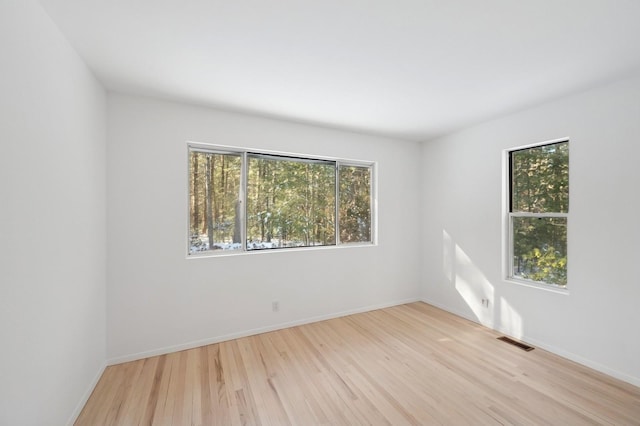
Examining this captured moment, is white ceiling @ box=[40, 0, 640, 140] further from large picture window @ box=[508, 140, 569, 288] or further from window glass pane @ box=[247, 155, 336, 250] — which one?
window glass pane @ box=[247, 155, 336, 250]

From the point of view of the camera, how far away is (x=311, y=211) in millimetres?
3510

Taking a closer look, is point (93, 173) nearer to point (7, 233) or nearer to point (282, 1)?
point (7, 233)

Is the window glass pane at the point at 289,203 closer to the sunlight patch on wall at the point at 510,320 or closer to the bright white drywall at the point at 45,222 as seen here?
the bright white drywall at the point at 45,222

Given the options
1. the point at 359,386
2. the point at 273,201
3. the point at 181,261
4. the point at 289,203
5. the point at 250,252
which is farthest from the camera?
the point at 289,203

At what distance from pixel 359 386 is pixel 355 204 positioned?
2335 millimetres

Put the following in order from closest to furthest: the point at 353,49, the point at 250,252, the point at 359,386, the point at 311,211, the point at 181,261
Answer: the point at 353,49 → the point at 359,386 → the point at 181,261 → the point at 250,252 → the point at 311,211

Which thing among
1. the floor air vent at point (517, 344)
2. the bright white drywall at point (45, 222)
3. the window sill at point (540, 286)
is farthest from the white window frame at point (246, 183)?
the floor air vent at point (517, 344)

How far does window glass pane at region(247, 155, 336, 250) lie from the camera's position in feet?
10.3

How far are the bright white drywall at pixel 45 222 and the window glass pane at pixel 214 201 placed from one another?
32.9 inches

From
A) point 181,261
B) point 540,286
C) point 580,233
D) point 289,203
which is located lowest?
point 540,286

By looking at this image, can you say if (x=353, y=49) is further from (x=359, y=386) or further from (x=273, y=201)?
(x=359, y=386)

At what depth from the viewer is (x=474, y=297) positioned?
3369mm

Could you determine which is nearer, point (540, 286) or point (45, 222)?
point (45, 222)

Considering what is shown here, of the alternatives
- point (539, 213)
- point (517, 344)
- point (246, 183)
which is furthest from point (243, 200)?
point (517, 344)
